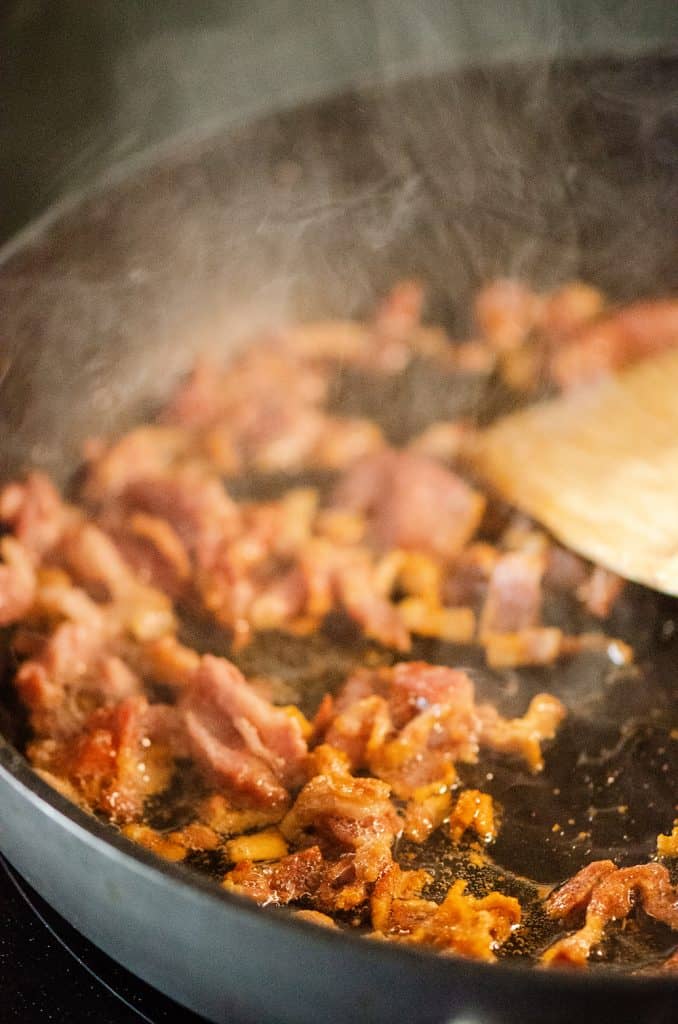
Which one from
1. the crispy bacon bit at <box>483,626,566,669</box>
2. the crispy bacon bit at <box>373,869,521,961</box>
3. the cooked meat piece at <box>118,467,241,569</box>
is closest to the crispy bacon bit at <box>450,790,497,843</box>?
the crispy bacon bit at <box>373,869,521,961</box>

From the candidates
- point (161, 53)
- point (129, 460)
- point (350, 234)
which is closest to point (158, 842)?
point (129, 460)

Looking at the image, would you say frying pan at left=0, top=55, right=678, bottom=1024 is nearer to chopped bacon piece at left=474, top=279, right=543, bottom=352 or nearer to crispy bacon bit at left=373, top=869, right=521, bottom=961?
chopped bacon piece at left=474, top=279, right=543, bottom=352

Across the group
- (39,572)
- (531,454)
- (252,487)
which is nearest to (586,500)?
(531,454)

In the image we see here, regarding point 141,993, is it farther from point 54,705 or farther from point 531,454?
point 531,454

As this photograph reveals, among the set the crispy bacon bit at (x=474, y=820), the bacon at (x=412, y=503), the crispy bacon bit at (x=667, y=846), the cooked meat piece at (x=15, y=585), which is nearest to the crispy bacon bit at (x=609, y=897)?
the crispy bacon bit at (x=667, y=846)

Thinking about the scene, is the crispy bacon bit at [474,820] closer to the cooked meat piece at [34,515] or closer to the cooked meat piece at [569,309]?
the cooked meat piece at [34,515]

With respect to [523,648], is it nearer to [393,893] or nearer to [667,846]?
[667,846]
